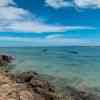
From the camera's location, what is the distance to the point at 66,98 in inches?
756

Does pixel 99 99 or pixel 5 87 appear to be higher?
pixel 5 87

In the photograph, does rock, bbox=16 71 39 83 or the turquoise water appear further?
the turquoise water

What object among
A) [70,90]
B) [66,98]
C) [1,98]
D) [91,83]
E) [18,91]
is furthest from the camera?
[91,83]

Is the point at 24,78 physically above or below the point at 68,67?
above

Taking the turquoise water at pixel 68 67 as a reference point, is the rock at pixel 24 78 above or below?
above

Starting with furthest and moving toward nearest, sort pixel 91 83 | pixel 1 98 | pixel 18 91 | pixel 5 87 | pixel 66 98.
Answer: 1. pixel 91 83
2. pixel 66 98
3. pixel 5 87
4. pixel 18 91
5. pixel 1 98

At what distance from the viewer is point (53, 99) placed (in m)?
16.8

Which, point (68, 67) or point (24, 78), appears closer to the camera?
point (24, 78)

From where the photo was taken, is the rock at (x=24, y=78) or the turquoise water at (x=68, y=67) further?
the turquoise water at (x=68, y=67)

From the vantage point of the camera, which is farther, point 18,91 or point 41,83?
point 41,83

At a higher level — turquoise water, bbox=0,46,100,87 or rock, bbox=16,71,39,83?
rock, bbox=16,71,39,83

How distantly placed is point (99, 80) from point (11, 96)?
61.9ft

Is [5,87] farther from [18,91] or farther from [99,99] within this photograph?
[99,99]

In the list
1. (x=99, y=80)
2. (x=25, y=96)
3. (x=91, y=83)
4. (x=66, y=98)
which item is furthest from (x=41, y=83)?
(x=99, y=80)
